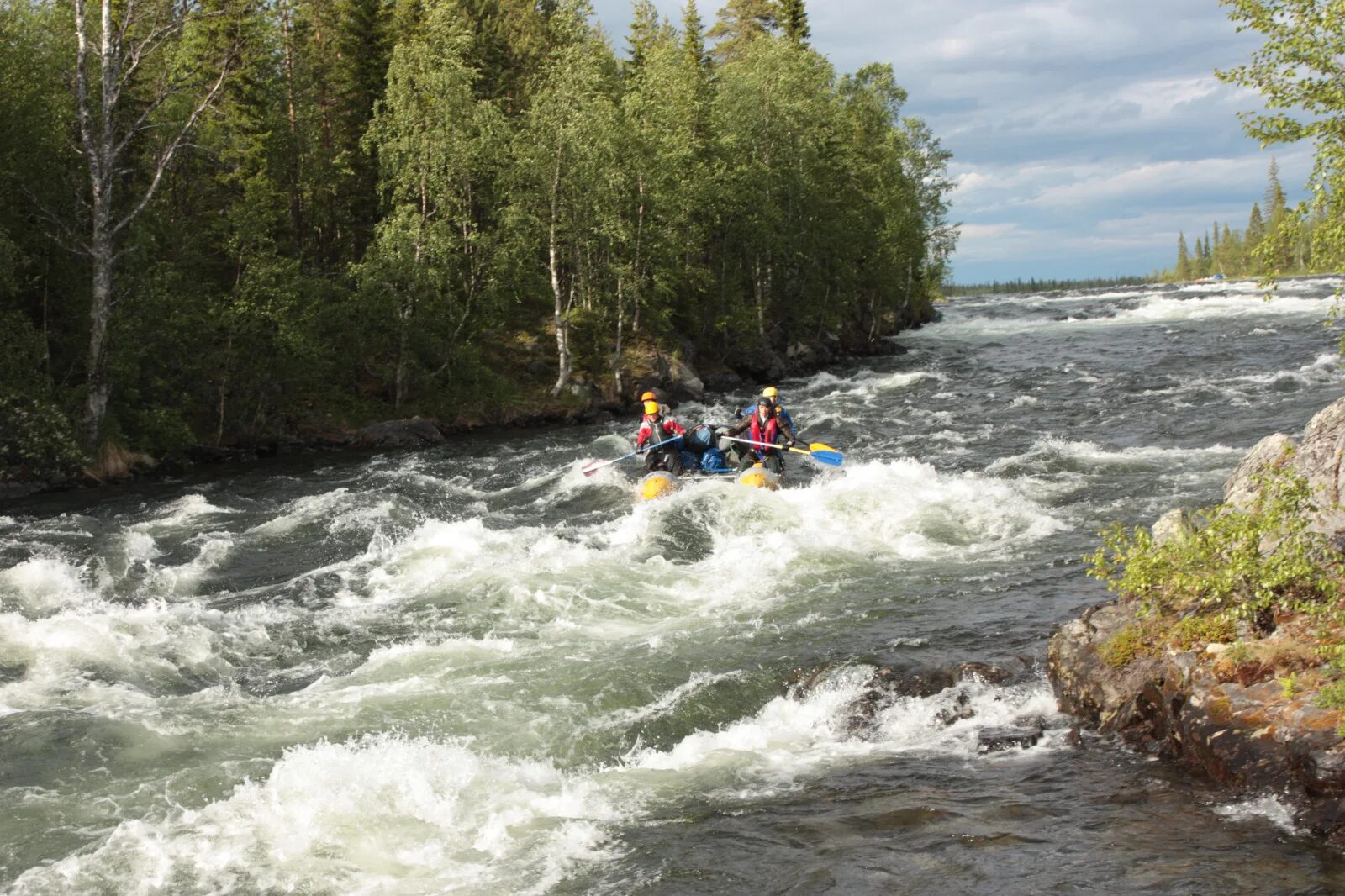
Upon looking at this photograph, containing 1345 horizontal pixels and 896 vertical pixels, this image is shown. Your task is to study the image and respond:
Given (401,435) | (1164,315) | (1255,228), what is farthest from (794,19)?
(1255,228)

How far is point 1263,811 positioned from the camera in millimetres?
6340

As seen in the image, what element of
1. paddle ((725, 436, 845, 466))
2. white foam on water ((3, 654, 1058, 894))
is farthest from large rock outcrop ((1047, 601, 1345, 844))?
paddle ((725, 436, 845, 466))

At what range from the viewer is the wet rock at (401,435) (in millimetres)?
26203

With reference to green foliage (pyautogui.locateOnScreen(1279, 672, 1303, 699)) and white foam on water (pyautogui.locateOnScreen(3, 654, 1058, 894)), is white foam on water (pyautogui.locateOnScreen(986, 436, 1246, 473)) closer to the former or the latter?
white foam on water (pyautogui.locateOnScreen(3, 654, 1058, 894))

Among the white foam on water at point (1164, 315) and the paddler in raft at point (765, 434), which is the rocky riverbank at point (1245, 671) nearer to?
the paddler in raft at point (765, 434)

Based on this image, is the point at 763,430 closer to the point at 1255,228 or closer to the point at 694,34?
the point at 694,34

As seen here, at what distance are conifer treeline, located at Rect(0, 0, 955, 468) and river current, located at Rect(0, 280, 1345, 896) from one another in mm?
4431

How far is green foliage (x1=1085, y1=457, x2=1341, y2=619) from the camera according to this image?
282 inches

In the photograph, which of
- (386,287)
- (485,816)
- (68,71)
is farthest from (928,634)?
(68,71)

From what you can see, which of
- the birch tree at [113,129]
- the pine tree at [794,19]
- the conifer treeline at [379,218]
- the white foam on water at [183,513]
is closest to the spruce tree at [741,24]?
the pine tree at [794,19]

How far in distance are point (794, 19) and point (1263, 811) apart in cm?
5417

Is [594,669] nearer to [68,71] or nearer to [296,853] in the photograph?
[296,853]

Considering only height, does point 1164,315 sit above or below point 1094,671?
above

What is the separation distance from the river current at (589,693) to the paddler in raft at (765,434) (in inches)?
34.7
